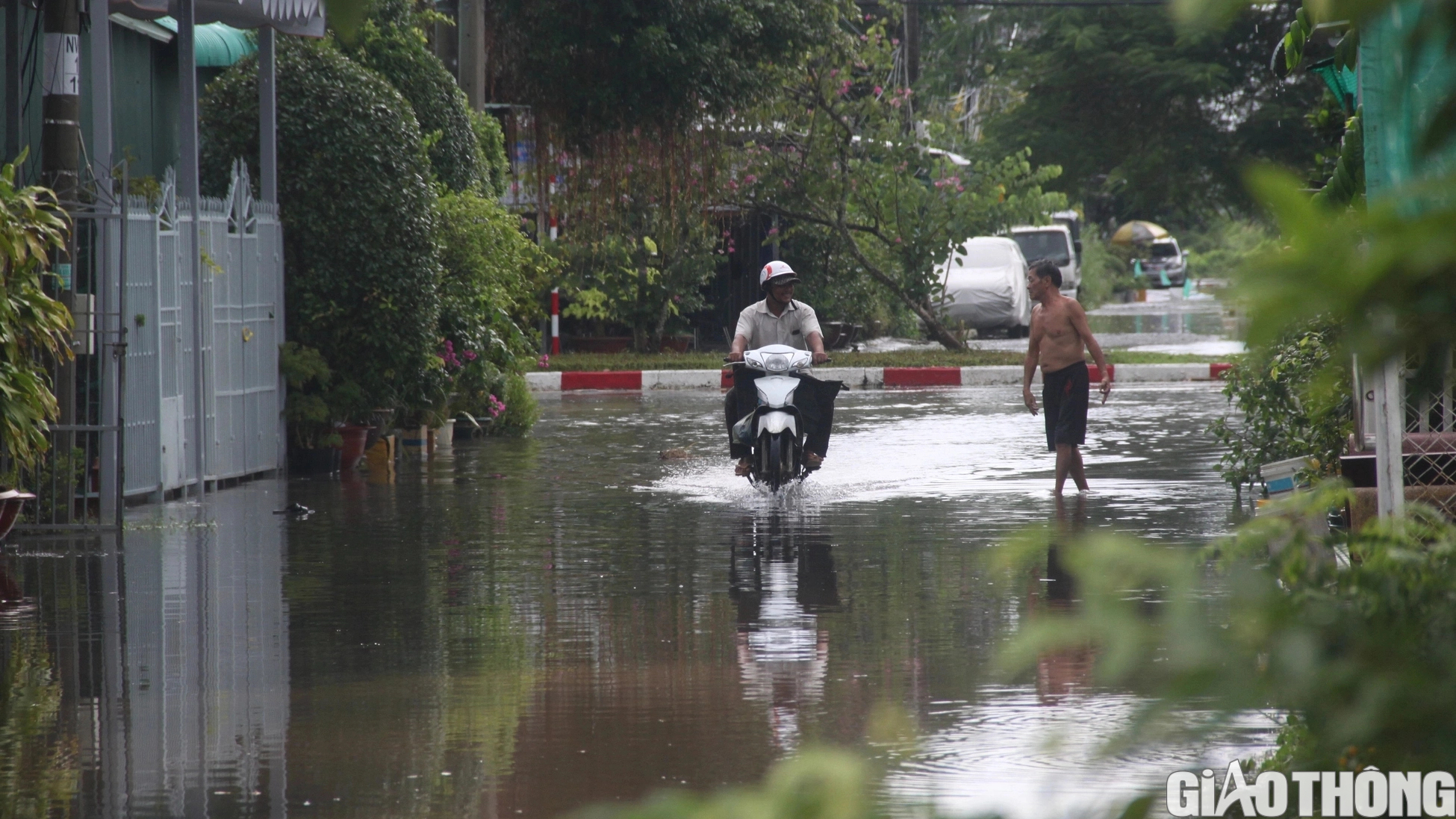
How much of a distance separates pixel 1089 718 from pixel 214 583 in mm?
5102

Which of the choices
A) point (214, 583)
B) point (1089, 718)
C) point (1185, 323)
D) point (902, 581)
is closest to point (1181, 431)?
point (902, 581)

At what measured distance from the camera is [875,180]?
→ 1103 inches

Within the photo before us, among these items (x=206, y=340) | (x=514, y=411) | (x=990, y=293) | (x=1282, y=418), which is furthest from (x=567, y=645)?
(x=990, y=293)

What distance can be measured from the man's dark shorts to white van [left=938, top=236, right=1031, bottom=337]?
22665mm

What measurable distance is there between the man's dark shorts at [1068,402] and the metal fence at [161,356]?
6021 millimetres

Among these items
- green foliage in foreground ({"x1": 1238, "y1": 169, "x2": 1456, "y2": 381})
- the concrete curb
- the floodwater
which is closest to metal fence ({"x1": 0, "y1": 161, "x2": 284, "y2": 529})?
the floodwater

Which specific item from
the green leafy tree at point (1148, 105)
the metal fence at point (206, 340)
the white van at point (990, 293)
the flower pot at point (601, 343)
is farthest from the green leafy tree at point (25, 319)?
the white van at point (990, 293)

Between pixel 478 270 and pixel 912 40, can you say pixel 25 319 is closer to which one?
pixel 478 270

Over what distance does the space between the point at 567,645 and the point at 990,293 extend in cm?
2905

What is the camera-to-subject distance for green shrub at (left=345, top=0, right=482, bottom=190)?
1722 centimetres

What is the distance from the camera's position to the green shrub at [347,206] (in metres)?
14.4

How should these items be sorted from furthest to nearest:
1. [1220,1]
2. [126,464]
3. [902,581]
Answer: [126,464]
[902,581]
[1220,1]

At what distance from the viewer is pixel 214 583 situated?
30.1 ft

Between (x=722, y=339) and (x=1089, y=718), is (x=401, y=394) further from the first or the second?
(x=722, y=339)
